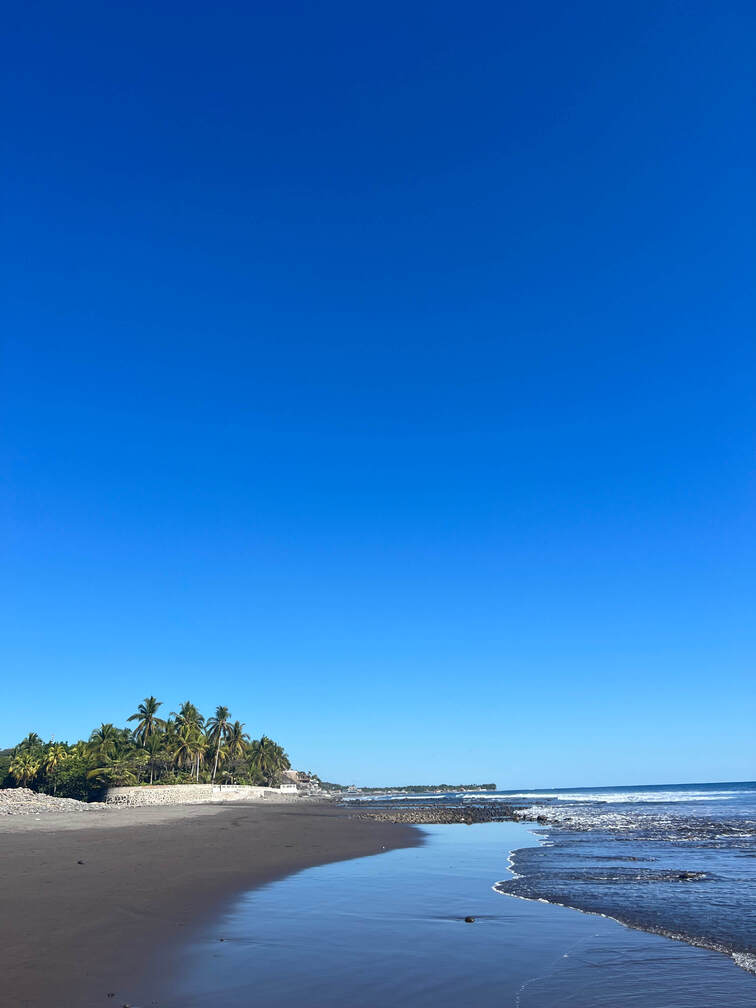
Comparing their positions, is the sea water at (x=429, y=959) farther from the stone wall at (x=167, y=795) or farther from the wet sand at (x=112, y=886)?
the stone wall at (x=167, y=795)

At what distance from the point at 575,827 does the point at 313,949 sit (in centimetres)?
4137

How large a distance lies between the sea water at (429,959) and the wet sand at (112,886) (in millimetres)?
900

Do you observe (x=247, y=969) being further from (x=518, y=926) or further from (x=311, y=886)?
(x=311, y=886)

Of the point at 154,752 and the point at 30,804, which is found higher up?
the point at 154,752

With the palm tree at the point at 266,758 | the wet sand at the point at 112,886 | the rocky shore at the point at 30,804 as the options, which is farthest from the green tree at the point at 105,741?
the palm tree at the point at 266,758

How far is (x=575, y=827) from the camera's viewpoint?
46.8 m

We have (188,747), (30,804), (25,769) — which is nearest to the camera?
(30,804)

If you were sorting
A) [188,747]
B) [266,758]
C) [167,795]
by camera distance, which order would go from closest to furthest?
[167,795], [188,747], [266,758]

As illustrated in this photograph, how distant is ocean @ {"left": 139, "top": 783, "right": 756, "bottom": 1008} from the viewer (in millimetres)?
9492

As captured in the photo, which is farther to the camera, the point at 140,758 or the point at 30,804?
the point at 140,758

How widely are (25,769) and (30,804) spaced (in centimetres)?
2326

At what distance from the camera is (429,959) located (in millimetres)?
11227

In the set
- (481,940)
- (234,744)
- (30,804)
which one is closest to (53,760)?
(30,804)

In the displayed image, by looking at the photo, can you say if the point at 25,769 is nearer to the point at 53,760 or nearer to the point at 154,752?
the point at 53,760
